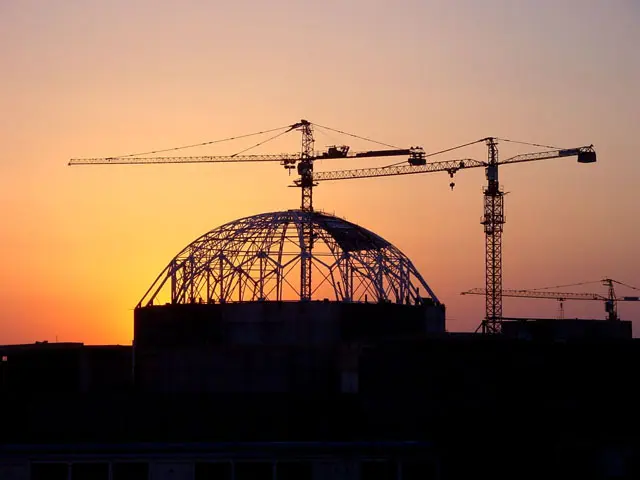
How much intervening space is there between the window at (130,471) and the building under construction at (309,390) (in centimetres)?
4

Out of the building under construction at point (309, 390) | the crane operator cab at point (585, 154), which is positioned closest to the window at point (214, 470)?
the building under construction at point (309, 390)

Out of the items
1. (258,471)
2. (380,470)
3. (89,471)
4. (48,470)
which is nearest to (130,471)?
(89,471)

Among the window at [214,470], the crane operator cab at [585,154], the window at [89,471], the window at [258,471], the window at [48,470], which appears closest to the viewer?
the window at [214,470]

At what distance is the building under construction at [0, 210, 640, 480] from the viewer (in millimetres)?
35094

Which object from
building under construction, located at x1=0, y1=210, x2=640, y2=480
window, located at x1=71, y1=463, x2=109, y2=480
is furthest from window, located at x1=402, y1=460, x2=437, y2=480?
window, located at x1=71, y1=463, x2=109, y2=480

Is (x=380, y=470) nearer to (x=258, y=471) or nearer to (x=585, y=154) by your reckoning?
(x=258, y=471)

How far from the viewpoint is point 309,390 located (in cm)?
5888

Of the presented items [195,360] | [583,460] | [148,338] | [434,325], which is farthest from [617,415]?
[148,338]

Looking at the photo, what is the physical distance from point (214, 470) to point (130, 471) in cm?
249

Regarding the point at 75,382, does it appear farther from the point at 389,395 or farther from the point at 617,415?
the point at 617,415

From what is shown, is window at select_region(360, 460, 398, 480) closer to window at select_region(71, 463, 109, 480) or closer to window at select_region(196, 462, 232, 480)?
window at select_region(196, 462, 232, 480)

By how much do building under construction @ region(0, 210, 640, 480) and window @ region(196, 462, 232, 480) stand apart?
0.13 feet

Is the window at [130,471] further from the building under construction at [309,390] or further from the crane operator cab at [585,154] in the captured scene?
the crane operator cab at [585,154]

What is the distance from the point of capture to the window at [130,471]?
115 ft
